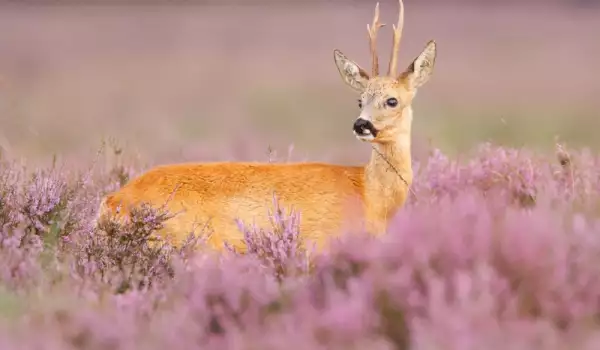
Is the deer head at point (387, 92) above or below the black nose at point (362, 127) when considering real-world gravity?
above

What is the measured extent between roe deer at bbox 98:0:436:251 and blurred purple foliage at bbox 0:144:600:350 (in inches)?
16.6

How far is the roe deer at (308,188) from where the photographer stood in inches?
252

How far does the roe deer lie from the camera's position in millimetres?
6410

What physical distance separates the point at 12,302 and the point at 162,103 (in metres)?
15.0

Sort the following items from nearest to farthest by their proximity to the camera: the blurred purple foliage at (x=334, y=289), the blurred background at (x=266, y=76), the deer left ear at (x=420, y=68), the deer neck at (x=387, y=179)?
1. the blurred purple foliage at (x=334, y=289)
2. the deer neck at (x=387, y=179)
3. the deer left ear at (x=420, y=68)
4. the blurred background at (x=266, y=76)

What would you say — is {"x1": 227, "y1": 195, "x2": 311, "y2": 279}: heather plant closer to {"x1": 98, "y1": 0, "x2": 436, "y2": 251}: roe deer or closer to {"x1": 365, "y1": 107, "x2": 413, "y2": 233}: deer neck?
{"x1": 98, "y1": 0, "x2": 436, "y2": 251}: roe deer

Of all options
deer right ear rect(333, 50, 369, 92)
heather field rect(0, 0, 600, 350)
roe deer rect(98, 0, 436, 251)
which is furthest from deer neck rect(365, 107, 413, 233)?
deer right ear rect(333, 50, 369, 92)

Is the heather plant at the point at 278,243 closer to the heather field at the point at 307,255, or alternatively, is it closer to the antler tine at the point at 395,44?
the heather field at the point at 307,255

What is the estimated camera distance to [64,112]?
60.5 ft

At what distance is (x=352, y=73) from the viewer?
7.11 m

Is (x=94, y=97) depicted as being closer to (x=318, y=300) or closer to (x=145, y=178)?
(x=145, y=178)

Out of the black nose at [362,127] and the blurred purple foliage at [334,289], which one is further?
the black nose at [362,127]

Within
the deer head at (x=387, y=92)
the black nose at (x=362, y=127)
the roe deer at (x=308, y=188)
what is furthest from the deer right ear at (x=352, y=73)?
the black nose at (x=362, y=127)

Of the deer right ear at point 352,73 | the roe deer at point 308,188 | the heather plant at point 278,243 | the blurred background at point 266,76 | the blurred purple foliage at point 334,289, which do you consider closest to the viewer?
the blurred purple foliage at point 334,289
